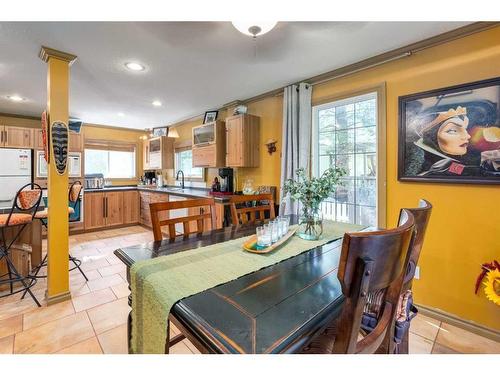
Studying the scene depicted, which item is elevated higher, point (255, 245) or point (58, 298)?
point (255, 245)

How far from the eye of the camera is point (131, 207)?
17.5 ft

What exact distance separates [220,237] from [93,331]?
4.35 feet

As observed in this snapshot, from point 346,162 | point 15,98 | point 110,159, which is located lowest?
point 346,162

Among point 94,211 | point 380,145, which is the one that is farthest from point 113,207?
point 380,145

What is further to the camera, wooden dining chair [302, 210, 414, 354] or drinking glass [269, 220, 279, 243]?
drinking glass [269, 220, 279, 243]

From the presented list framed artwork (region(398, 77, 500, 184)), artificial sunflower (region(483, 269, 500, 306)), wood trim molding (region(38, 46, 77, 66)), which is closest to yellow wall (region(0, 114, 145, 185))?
wood trim molding (region(38, 46, 77, 66))

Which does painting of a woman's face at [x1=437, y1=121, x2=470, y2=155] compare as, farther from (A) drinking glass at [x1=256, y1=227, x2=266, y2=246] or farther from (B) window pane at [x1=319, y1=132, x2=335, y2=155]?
(A) drinking glass at [x1=256, y1=227, x2=266, y2=246]

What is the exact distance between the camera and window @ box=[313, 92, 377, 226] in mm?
2492

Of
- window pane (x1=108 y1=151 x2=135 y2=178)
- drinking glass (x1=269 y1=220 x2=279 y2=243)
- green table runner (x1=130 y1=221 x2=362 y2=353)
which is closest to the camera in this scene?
green table runner (x1=130 y1=221 x2=362 y2=353)

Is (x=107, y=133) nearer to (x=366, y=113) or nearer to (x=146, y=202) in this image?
(x=146, y=202)

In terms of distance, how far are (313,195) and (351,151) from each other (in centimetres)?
142

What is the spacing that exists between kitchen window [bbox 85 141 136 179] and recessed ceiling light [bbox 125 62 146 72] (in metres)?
3.50

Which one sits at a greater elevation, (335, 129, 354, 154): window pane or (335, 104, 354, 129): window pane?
(335, 104, 354, 129): window pane

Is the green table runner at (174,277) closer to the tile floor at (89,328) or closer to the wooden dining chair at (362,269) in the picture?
the wooden dining chair at (362,269)
